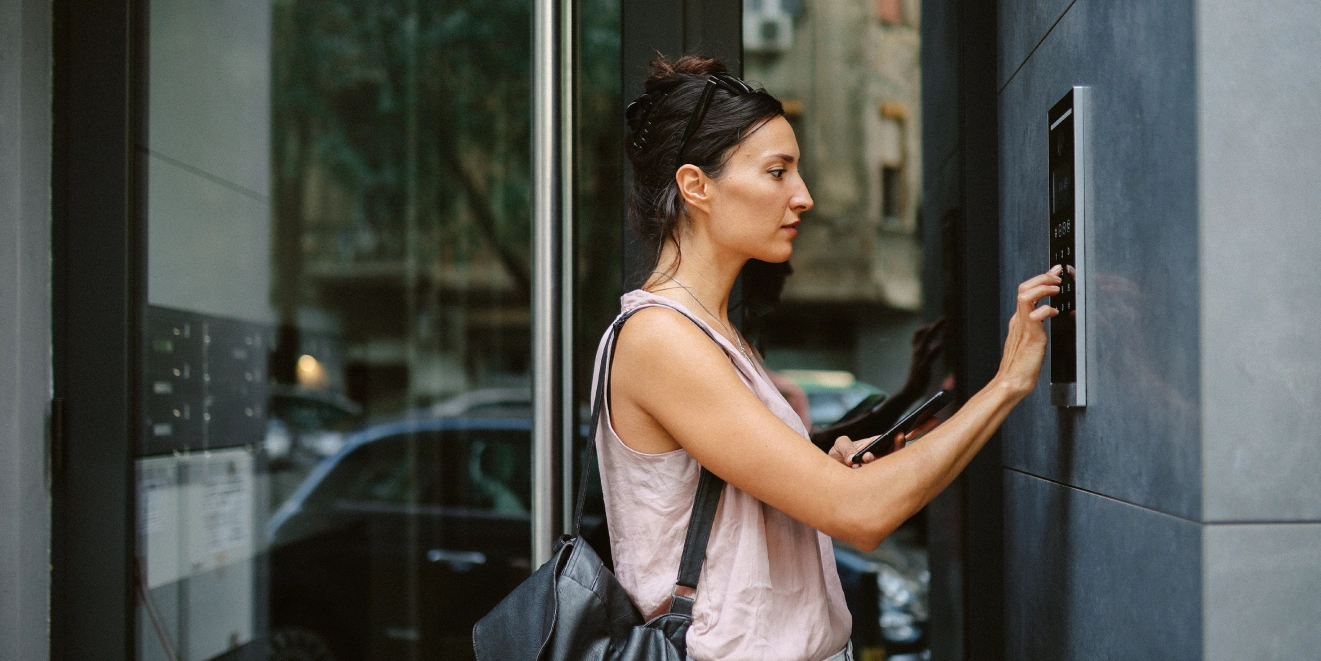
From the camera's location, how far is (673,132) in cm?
169

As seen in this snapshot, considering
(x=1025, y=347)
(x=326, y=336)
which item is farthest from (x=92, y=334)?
(x=326, y=336)

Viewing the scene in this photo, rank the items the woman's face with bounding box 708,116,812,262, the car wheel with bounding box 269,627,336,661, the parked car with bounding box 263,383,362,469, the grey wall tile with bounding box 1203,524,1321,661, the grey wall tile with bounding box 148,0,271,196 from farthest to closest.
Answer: the parked car with bounding box 263,383,362,469 < the car wheel with bounding box 269,627,336,661 < the grey wall tile with bounding box 148,0,271,196 < the woman's face with bounding box 708,116,812,262 < the grey wall tile with bounding box 1203,524,1321,661

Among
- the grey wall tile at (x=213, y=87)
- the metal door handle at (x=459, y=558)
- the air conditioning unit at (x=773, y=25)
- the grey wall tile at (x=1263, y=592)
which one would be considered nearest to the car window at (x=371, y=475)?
the metal door handle at (x=459, y=558)

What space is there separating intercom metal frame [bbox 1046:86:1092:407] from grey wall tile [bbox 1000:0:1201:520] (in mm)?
19

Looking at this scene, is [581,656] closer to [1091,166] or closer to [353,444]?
[1091,166]

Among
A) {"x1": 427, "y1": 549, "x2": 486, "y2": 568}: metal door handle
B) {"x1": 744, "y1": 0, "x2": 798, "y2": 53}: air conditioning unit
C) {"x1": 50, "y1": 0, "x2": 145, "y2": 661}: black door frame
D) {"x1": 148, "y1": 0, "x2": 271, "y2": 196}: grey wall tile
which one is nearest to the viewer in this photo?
{"x1": 50, "y1": 0, "x2": 145, "y2": 661}: black door frame

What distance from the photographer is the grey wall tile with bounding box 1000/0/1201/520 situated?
1183 mm

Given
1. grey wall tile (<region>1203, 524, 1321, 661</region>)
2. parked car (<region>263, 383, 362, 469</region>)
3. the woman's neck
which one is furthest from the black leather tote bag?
parked car (<region>263, 383, 362, 469</region>)

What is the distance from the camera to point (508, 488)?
5.78 m

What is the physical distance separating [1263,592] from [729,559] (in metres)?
0.71

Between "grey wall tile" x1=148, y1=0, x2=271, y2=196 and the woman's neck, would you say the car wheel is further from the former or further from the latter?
the woman's neck

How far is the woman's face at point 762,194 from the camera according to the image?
162 cm

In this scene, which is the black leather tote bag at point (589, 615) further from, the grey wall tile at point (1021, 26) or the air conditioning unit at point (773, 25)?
the air conditioning unit at point (773, 25)

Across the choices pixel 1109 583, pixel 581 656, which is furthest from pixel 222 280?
pixel 1109 583
